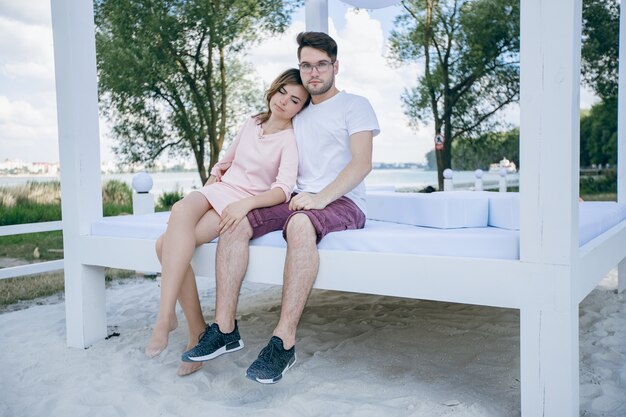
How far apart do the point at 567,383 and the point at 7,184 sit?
18.6 ft

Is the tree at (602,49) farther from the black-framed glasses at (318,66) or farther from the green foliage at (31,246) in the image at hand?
the black-framed glasses at (318,66)

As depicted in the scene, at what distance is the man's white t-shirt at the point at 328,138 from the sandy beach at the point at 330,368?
65cm

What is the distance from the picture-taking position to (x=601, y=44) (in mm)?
9438

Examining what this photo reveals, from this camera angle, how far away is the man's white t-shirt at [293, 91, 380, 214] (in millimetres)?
2053

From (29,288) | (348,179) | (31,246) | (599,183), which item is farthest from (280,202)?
(599,183)

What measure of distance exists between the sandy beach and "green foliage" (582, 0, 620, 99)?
764 centimetres

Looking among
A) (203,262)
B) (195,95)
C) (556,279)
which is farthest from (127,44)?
(556,279)

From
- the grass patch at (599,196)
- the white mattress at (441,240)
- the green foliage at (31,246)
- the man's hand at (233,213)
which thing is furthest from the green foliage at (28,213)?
the grass patch at (599,196)

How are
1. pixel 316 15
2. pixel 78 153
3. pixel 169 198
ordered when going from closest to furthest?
pixel 78 153, pixel 316 15, pixel 169 198

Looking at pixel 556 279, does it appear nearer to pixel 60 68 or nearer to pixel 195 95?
pixel 60 68

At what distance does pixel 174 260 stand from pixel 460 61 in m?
9.21

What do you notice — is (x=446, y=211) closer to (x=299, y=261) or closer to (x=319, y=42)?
(x=299, y=261)

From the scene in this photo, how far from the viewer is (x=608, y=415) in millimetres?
1673

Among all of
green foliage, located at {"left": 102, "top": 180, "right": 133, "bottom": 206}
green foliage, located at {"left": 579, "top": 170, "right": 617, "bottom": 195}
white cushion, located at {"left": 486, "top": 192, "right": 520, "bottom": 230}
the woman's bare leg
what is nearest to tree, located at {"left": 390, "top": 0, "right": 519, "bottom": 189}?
green foliage, located at {"left": 579, "top": 170, "right": 617, "bottom": 195}
